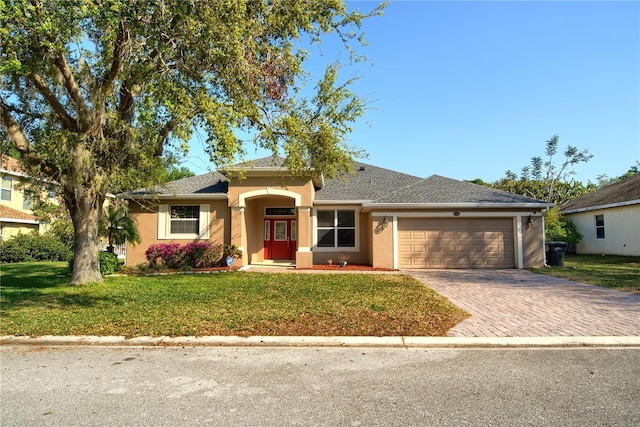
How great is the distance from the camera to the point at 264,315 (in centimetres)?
718

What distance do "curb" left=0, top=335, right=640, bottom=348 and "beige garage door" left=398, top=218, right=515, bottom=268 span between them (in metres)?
10.3

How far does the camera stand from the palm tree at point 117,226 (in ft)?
49.2

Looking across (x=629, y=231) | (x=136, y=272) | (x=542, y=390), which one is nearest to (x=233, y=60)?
(x=542, y=390)

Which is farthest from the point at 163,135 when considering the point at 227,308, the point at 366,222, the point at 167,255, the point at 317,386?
the point at 366,222

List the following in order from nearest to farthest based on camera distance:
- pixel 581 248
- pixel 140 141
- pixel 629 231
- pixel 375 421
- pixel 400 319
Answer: pixel 375 421 < pixel 400 319 < pixel 140 141 < pixel 629 231 < pixel 581 248

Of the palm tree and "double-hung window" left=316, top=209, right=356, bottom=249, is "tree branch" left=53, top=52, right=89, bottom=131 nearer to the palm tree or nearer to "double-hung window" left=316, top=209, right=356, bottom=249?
the palm tree

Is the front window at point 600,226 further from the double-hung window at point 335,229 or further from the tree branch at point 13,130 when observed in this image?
the tree branch at point 13,130

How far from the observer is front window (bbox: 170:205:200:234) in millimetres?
17250

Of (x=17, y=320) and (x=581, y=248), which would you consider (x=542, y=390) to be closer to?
(x=17, y=320)

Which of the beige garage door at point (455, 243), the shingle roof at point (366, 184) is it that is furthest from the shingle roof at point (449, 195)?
the shingle roof at point (366, 184)

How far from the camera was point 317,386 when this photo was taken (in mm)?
4227

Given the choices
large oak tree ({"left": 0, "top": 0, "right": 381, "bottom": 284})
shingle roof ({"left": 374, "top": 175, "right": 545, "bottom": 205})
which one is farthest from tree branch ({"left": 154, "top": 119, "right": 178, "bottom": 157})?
shingle roof ({"left": 374, "top": 175, "right": 545, "bottom": 205})

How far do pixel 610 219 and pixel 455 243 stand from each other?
13140 mm

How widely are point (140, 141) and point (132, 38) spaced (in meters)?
2.68
